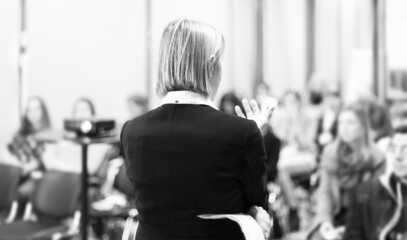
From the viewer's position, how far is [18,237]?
162 inches

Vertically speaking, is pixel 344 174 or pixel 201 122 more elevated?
pixel 201 122

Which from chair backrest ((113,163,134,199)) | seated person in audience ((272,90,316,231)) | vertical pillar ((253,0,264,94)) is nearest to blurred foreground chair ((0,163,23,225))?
chair backrest ((113,163,134,199))

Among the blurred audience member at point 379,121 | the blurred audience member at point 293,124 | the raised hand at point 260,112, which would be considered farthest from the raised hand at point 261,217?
the blurred audience member at point 293,124

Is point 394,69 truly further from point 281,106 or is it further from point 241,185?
point 241,185

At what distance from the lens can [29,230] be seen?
14.0 ft

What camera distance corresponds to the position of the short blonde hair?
1717 mm

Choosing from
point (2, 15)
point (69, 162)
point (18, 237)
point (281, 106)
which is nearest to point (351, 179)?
point (18, 237)

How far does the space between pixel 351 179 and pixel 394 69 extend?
370 cm

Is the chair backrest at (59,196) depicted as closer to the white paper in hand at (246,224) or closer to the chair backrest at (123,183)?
the chair backrest at (123,183)

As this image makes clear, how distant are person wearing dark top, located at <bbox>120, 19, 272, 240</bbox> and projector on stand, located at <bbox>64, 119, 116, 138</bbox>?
278cm

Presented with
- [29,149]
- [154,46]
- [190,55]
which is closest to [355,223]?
Answer: [190,55]

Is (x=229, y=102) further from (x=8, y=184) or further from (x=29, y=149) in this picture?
(x=29, y=149)

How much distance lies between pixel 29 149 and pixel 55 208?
4.99 feet

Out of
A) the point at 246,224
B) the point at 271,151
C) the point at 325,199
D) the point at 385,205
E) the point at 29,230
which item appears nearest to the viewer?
the point at 246,224
